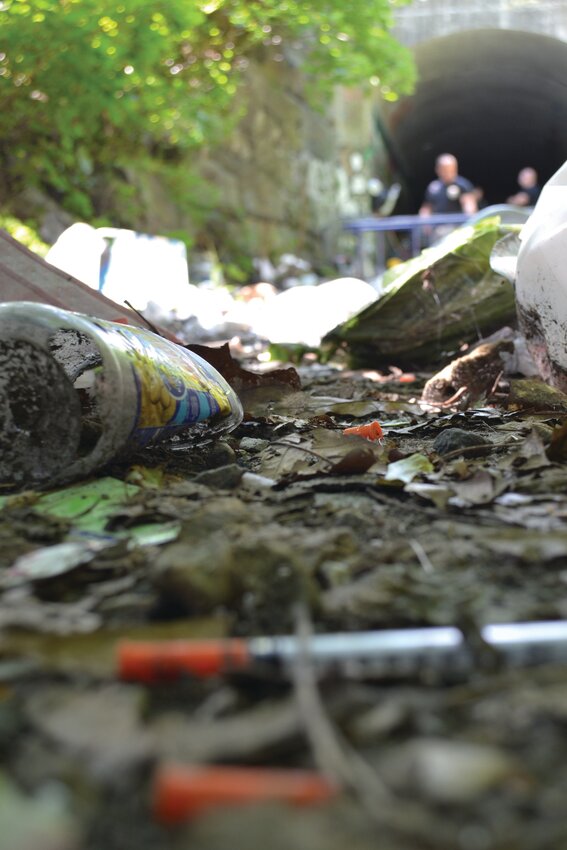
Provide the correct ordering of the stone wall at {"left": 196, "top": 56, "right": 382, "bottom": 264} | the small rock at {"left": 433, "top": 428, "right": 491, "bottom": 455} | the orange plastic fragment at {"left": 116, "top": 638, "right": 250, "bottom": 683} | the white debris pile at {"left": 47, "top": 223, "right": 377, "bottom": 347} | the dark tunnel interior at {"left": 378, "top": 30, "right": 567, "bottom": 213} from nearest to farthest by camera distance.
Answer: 1. the orange plastic fragment at {"left": 116, "top": 638, "right": 250, "bottom": 683}
2. the small rock at {"left": 433, "top": 428, "right": 491, "bottom": 455}
3. the white debris pile at {"left": 47, "top": 223, "right": 377, "bottom": 347}
4. the stone wall at {"left": 196, "top": 56, "right": 382, "bottom": 264}
5. the dark tunnel interior at {"left": 378, "top": 30, "right": 567, "bottom": 213}

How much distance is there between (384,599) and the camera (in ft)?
3.13

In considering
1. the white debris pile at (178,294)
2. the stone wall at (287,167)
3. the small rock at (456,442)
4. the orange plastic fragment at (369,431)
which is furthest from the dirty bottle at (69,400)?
the stone wall at (287,167)

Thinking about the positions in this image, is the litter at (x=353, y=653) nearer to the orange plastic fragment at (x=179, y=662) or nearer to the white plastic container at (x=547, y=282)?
the orange plastic fragment at (x=179, y=662)

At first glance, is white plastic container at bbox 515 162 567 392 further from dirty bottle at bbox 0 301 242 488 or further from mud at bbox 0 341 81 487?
mud at bbox 0 341 81 487

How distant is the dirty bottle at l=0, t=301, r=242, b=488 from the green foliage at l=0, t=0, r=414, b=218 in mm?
3058

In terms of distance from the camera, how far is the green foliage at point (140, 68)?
13.9 feet

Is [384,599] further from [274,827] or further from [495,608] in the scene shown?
[274,827]

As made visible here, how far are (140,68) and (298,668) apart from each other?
472 cm

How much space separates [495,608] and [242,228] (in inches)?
272

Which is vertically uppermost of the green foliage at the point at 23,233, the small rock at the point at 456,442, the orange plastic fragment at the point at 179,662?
the orange plastic fragment at the point at 179,662

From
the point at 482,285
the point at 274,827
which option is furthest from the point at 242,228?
the point at 274,827

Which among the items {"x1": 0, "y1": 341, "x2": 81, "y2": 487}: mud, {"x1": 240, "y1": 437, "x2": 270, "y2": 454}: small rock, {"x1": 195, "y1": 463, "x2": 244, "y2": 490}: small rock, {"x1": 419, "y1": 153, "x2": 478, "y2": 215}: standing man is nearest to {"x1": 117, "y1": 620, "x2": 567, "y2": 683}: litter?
{"x1": 195, "y1": 463, "x2": 244, "y2": 490}: small rock

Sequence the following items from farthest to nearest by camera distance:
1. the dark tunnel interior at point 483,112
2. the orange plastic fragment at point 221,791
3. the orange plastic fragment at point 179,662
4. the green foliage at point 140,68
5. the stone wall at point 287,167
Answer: the dark tunnel interior at point 483,112 → the stone wall at point 287,167 → the green foliage at point 140,68 → the orange plastic fragment at point 179,662 → the orange plastic fragment at point 221,791

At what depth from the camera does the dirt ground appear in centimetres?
62
